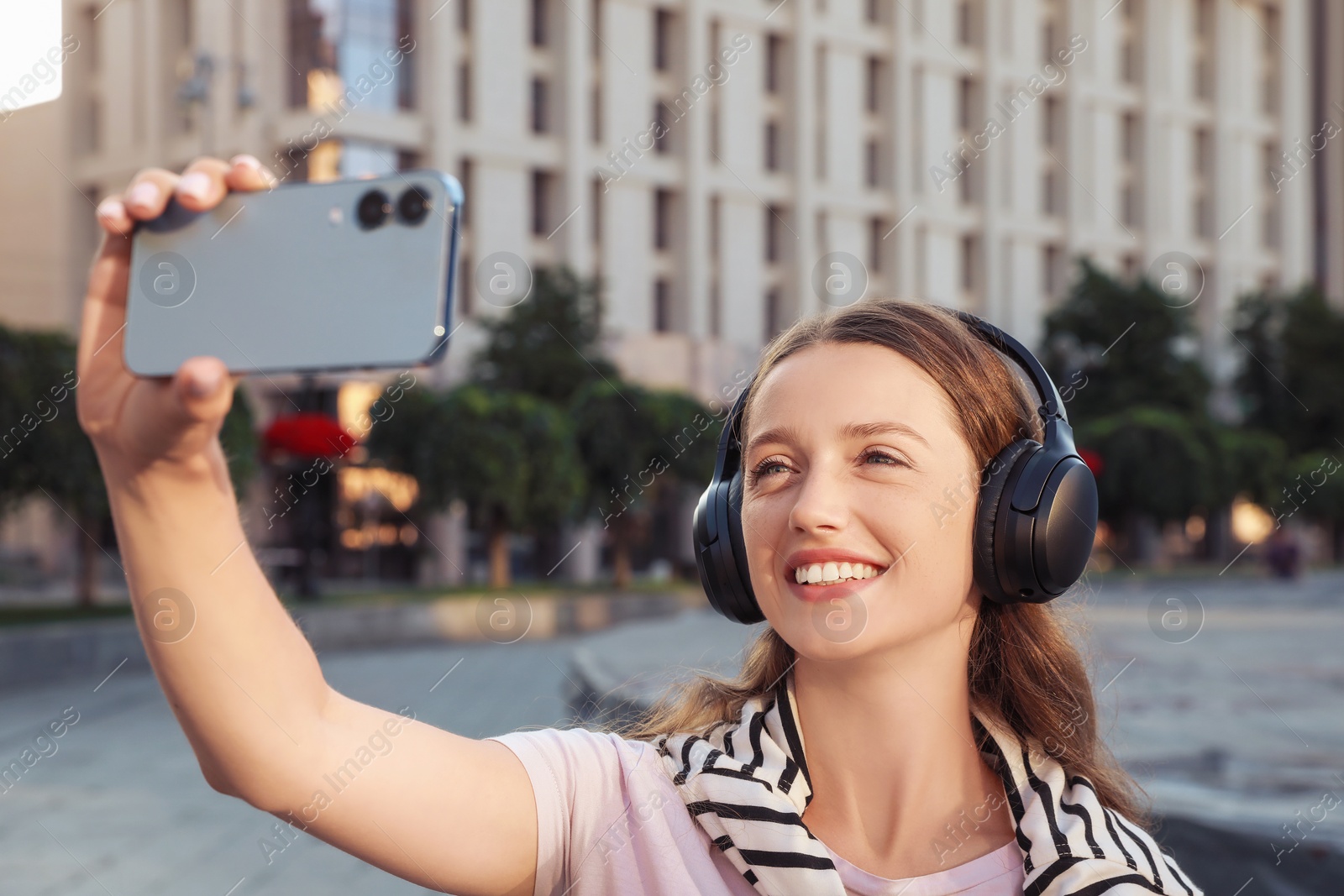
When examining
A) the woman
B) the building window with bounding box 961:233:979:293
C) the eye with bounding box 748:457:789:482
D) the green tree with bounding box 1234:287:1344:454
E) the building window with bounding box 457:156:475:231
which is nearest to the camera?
the woman

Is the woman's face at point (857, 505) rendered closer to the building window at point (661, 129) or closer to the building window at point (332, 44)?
the building window at point (332, 44)

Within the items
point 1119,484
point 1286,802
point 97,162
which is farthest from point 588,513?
point 1286,802

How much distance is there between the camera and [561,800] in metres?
1.58

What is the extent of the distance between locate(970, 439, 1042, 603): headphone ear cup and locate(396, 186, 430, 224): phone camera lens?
3.14 ft

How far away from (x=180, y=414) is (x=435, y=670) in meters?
13.1

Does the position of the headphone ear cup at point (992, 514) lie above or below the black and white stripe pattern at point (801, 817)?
above

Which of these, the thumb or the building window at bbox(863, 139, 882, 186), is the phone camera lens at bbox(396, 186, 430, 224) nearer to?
the thumb

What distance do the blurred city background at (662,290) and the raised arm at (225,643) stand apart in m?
→ 5.78

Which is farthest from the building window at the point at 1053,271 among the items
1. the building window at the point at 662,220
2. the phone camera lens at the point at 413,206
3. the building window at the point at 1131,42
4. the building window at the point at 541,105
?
the phone camera lens at the point at 413,206

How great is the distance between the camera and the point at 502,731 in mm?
8945

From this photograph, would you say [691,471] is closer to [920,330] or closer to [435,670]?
[435,670]

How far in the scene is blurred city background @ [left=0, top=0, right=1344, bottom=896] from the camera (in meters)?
14.3

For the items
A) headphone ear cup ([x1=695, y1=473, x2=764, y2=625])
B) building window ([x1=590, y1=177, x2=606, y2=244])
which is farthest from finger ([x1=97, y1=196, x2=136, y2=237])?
building window ([x1=590, y1=177, x2=606, y2=244])

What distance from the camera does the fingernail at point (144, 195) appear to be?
1.00 m
